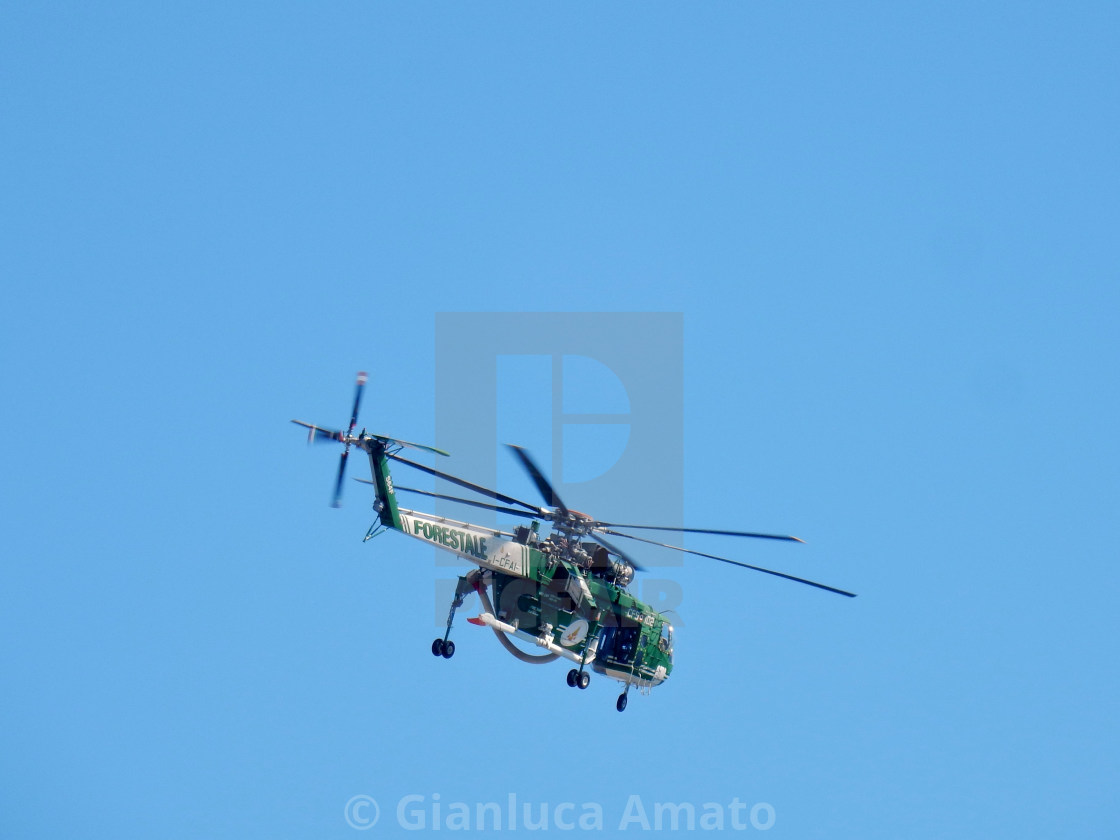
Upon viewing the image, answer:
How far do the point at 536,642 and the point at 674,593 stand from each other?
7351 millimetres

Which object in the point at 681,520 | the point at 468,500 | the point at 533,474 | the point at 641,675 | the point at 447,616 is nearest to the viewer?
the point at 533,474

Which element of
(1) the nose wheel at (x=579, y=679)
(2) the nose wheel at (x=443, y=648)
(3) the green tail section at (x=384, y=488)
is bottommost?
(1) the nose wheel at (x=579, y=679)

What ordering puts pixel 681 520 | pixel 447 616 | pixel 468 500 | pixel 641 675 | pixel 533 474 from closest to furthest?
1. pixel 533 474
2. pixel 468 500
3. pixel 447 616
4. pixel 641 675
5. pixel 681 520

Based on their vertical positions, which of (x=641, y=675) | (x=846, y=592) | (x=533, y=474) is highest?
(x=533, y=474)

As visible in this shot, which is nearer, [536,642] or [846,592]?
[846,592]

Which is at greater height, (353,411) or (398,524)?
(353,411)

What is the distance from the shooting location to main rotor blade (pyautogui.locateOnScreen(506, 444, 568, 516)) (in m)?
35.5

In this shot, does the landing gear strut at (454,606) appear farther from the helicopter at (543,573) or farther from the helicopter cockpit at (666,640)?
the helicopter cockpit at (666,640)

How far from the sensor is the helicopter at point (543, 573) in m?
39.6

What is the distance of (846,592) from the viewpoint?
1473 inches

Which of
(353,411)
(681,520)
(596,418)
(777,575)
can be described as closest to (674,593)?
(681,520)

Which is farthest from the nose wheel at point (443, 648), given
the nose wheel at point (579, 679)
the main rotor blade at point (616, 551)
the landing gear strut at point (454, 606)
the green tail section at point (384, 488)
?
the main rotor blade at point (616, 551)

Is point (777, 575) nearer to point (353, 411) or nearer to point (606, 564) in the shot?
point (606, 564)

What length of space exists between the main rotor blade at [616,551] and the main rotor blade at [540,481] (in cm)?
144
